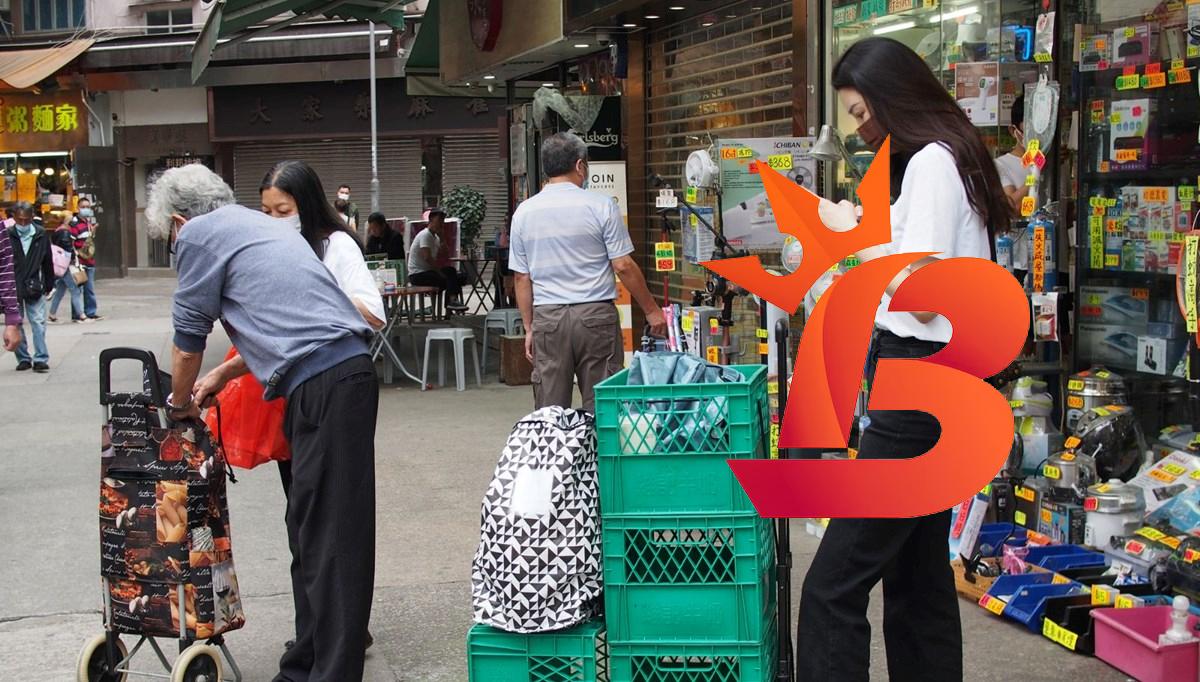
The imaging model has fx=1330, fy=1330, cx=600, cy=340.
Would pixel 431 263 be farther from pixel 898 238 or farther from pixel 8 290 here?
pixel 898 238

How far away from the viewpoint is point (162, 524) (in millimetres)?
4344

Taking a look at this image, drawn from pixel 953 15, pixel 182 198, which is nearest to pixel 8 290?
pixel 182 198

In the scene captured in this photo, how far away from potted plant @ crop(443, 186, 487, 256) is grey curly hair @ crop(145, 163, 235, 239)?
53.0 feet

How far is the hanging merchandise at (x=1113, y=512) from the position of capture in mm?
5289

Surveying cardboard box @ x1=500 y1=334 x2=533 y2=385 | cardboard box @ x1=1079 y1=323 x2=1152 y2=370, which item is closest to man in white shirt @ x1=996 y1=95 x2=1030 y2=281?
cardboard box @ x1=1079 y1=323 x2=1152 y2=370

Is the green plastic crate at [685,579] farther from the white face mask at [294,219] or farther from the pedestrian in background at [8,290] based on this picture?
the pedestrian in background at [8,290]

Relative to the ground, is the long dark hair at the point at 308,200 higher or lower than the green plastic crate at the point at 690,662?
higher

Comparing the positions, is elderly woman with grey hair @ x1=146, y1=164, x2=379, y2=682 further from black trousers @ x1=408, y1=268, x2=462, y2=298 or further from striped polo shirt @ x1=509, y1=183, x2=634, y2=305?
black trousers @ x1=408, y1=268, x2=462, y2=298

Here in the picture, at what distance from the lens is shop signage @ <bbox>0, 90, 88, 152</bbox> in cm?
2930

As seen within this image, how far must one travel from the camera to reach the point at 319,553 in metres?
4.29

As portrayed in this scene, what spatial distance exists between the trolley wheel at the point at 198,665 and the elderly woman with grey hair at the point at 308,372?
397 millimetres

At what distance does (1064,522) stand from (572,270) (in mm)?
2595

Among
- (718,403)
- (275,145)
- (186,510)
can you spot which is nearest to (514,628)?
(718,403)

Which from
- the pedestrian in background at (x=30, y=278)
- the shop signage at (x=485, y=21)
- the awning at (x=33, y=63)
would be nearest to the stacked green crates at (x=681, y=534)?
the shop signage at (x=485, y=21)
